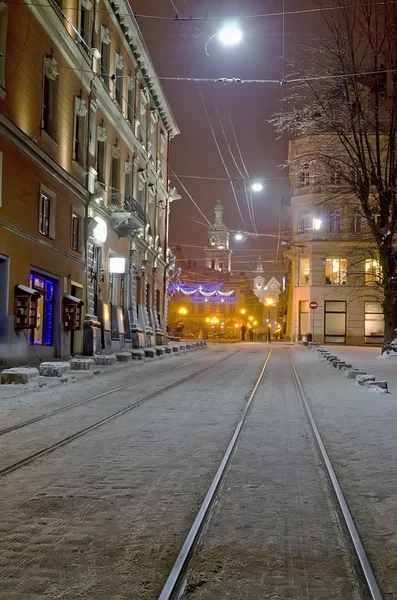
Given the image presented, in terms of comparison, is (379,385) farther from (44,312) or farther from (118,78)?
(118,78)

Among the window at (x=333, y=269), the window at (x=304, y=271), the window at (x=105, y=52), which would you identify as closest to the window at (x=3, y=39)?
the window at (x=105, y=52)

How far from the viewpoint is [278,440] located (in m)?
8.08

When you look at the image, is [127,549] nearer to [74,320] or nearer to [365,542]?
[365,542]

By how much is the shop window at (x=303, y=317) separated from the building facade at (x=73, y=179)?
1664cm

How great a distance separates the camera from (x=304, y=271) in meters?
51.7

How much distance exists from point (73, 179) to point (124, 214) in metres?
5.89

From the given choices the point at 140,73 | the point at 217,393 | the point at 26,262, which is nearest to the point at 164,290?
the point at 140,73

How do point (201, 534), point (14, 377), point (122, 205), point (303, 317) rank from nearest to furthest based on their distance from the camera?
point (201, 534)
point (14, 377)
point (122, 205)
point (303, 317)

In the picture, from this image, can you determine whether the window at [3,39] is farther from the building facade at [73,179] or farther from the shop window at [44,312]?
the shop window at [44,312]

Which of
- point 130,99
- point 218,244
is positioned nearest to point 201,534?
point 130,99

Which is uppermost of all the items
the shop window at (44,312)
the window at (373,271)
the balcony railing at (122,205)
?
the balcony railing at (122,205)

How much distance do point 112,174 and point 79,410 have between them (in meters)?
21.6

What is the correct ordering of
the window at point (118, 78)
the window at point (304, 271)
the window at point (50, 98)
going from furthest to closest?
the window at point (304, 271) → the window at point (118, 78) → the window at point (50, 98)

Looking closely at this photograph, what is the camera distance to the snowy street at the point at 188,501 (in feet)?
12.0
